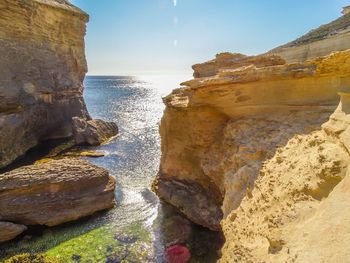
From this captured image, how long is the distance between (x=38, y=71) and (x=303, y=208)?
28.4 metres

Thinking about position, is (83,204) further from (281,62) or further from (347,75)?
(347,75)

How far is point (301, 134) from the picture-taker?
7.39 meters

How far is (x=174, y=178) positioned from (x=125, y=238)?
389 cm

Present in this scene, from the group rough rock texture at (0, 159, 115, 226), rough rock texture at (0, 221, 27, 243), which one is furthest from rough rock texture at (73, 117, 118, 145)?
rough rock texture at (0, 221, 27, 243)

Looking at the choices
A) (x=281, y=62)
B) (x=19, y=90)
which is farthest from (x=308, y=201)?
(x=19, y=90)

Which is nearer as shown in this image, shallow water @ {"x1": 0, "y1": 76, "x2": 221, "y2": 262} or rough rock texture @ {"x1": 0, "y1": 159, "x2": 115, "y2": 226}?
shallow water @ {"x1": 0, "y1": 76, "x2": 221, "y2": 262}

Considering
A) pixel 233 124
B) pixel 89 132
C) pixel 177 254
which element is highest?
pixel 233 124

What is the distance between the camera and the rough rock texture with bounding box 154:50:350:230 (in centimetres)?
805

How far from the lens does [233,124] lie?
1066 cm

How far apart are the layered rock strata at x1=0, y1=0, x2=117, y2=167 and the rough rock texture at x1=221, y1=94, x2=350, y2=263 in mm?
21563

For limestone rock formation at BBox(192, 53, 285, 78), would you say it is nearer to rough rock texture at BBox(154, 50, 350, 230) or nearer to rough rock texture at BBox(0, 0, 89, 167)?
rough rock texture at BBox(154, 50, 350, 230)

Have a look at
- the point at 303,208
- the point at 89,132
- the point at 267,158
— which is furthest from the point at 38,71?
the point at 303,208

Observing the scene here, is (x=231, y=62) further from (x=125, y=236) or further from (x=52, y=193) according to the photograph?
(x=52, y=193)

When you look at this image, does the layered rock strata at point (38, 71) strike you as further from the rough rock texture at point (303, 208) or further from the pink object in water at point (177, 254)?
the rough rock texture at point (303, 208)
